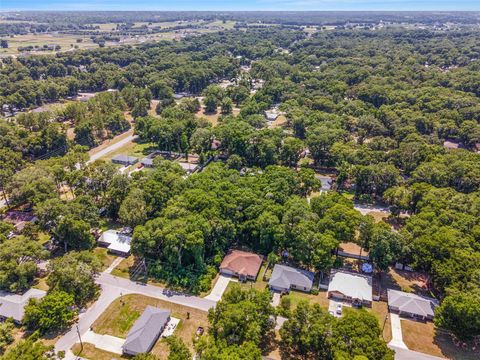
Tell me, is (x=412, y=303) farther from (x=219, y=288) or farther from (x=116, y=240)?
(x=116, y=240)

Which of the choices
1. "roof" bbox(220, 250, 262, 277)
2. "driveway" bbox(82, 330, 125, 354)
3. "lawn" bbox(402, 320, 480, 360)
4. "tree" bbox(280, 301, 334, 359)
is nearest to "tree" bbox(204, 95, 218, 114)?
"roof" bbox(220, 250, 262, 277)

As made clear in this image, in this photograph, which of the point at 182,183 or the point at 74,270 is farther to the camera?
the point at 182,183

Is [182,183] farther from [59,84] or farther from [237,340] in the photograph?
[59,84]

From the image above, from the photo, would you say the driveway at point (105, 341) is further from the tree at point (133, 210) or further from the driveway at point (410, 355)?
the driveway at point (410, 355)

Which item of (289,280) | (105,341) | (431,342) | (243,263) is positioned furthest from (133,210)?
(431,342)

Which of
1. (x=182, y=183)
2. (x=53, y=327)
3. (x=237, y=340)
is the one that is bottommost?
(x=53, y=327)

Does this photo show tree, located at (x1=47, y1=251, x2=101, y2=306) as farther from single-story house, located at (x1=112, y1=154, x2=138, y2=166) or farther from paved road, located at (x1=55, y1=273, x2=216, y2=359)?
single-story house, located at (x1=112, y1=154, x2=138, y2=166)

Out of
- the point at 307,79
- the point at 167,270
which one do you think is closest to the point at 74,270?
the point at 167,270
